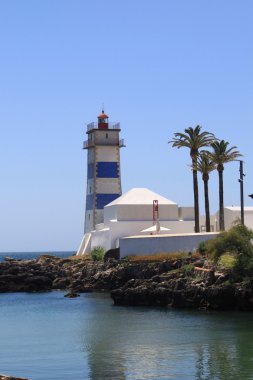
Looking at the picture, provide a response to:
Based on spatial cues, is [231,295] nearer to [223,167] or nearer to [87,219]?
[223,167]

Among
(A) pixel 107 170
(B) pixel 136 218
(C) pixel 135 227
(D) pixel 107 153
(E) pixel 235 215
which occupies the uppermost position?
(D) pixel 107 153

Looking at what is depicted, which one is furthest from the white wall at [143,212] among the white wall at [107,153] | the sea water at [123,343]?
the sea water at [123,343]

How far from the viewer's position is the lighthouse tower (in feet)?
285

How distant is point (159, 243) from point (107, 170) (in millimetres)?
22173

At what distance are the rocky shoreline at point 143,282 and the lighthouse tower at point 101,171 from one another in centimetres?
756

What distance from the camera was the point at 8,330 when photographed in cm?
4653

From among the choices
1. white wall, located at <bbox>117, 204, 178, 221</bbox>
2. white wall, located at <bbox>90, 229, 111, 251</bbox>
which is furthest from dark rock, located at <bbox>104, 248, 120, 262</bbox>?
white wall, located at <bbox>117, 204, 178, 221</bbox>

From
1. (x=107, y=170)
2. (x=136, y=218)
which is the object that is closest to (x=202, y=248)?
(x=136, y=218)

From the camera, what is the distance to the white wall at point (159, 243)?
210ft

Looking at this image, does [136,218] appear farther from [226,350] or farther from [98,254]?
[226,350]

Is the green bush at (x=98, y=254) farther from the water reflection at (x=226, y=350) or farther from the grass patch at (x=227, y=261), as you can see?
the water reflection at (x=226, y=350)

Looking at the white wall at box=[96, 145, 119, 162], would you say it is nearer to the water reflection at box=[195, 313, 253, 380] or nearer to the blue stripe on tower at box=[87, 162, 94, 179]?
the blue stripe on tower at box=[87, 162, 94, 179]

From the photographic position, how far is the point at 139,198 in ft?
269

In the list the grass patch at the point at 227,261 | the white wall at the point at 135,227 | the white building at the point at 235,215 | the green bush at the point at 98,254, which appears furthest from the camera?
the white building at the point at 235,215
